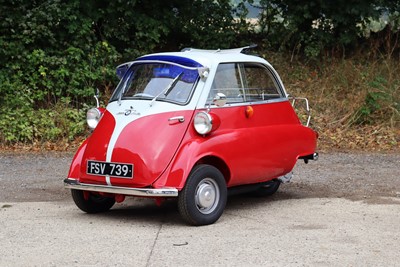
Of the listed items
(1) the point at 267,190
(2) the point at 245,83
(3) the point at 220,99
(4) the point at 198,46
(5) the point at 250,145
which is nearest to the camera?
(3) the point at 220,99

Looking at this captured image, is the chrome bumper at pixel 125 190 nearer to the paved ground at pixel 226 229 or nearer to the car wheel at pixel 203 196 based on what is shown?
the car wheel at pixel 203 196

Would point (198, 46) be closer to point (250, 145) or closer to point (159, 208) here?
point (159, 208)

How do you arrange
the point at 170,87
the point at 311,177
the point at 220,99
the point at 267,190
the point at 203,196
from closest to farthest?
the point at 203,196
the point at 220,99
the point at 170,87
the point at 267,190
the point at 311,177

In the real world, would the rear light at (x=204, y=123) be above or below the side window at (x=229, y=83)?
below

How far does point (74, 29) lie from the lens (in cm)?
1569

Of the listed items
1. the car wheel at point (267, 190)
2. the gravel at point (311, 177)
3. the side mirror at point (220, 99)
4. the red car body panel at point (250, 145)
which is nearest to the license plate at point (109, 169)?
the red car body panel at point (250, 145)

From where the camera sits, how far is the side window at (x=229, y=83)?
8797mm

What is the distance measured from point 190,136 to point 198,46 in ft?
29.5

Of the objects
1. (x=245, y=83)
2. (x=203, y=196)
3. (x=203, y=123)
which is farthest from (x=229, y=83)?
(x=203, y=196)

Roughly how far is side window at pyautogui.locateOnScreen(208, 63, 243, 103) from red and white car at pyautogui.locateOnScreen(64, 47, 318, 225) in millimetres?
11

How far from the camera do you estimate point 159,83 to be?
876 centimetres

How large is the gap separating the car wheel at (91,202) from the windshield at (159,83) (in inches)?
42.7

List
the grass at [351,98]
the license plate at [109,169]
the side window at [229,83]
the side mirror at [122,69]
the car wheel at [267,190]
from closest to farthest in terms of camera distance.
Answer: the license plate at [109,169]
the side window at [229,83]
the side mirror at [122,69]
the car wheel at [267,190]
the grass at [351,98]

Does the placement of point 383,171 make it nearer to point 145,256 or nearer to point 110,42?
point 145,256
